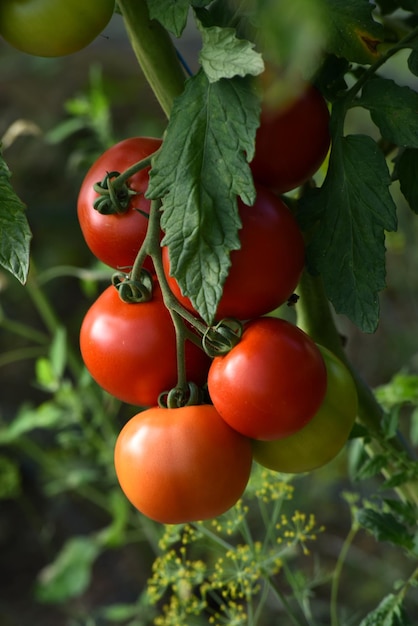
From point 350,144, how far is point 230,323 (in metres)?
0.11

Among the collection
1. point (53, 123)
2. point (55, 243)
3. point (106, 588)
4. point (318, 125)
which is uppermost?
point (318, 125)

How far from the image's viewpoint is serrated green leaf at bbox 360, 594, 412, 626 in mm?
493

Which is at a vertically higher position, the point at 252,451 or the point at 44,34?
the point at 44,34

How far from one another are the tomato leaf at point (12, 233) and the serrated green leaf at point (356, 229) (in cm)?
14

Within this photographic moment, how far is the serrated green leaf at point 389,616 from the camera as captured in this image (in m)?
0.49

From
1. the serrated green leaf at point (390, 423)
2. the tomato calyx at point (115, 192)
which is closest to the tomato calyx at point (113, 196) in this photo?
the tomato calyx at point (115, 192)

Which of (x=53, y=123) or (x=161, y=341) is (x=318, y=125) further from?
(x=53, y=123)

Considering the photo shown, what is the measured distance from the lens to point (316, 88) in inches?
15.9

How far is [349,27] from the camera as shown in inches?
14.4

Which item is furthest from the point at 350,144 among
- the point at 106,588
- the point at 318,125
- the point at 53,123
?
the point at 53,123

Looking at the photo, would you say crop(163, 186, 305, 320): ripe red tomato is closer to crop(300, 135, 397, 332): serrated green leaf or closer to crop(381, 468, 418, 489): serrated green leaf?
crop(300, 135, 397, 332): serrated green leaf

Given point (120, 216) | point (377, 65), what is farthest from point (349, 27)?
point (120, 216)

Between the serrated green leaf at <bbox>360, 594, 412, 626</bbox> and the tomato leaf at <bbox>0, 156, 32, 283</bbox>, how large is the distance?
0.31 meters

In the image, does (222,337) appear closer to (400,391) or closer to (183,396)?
(183,396)
